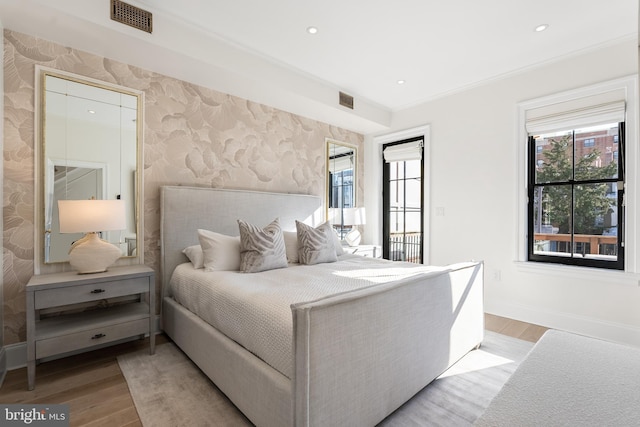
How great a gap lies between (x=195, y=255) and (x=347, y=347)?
1769 millimetres

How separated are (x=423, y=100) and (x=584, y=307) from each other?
2872 millimetres

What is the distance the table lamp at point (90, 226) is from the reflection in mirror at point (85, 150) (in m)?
0.25

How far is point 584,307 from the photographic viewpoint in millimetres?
2850

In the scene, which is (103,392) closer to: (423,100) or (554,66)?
(423,100)

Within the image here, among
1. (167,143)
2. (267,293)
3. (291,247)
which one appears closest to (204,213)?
(167,143)

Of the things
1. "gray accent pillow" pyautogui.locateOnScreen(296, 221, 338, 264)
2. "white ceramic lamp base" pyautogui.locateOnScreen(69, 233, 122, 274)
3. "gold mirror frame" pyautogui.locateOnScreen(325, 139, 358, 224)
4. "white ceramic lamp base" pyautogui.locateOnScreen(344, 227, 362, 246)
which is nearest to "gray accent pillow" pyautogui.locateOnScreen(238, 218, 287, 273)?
"gray accent pillow" pyautogui.locateOnScreen(296, 221, 338, 264)

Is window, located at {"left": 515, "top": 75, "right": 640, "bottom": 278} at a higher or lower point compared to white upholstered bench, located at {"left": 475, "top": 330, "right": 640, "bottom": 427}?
higher

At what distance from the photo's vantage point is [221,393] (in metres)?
1.87

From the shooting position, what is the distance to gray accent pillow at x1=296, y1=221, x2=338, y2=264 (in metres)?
2.91

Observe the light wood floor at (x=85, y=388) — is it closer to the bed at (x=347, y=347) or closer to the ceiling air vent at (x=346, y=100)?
the bed at (x=347, y=347)

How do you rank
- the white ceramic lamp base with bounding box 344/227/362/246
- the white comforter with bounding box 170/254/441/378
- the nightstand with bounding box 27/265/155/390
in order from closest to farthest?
the white comforter with bounding box 170/254/441/378 → the nightstand with bounding box 27/265/155/390 → the white ceramic lamp base with bounding box 344/227/362/246

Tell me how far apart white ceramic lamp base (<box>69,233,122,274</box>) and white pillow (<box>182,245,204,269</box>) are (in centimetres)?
56

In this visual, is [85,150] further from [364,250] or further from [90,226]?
[364,250]

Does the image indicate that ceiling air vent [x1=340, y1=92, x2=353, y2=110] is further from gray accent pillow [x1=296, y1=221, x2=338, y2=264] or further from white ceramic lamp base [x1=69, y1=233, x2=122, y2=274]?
white ceramic lamp base [x1=69, y1=233, x2=122, y2=274]
